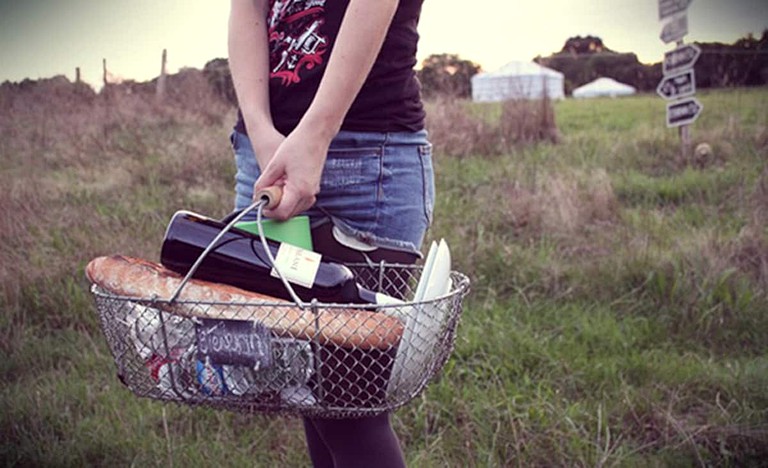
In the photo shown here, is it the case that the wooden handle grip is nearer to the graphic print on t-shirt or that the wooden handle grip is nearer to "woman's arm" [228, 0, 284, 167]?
"woman's arm" [228, 0, 284, 167]

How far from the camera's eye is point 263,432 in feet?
8.71

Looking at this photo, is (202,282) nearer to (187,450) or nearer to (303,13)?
(303,13)

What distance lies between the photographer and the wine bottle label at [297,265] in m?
1.16

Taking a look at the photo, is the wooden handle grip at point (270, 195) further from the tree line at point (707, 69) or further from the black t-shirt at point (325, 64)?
the tree line at point (707, 69)

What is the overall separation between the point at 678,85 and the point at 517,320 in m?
4.71

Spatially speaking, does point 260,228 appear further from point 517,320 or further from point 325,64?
point 517,320

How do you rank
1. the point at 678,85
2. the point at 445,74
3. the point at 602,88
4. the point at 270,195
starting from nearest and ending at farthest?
1. the point at 270,195
2. the point at 678,85
3. the point at 445,74
4. the point at 602,88

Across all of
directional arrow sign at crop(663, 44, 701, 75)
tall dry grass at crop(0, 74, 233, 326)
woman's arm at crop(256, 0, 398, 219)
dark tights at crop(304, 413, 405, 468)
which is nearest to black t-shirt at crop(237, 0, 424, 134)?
woman's arm at crop(256, 0, 398, 219)

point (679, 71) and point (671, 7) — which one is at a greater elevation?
point (671, 7)

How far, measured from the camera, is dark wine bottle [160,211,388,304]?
3.91 ft

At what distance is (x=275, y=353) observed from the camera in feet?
3.60

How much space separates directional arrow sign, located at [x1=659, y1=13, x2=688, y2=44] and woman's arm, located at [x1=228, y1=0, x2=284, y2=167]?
6238 mm

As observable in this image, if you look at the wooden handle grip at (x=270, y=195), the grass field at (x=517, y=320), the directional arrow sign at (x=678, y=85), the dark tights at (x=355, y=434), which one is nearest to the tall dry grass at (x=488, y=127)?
the grass field at (x=517, y=320)

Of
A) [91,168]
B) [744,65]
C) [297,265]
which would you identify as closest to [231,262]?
[297,265]
